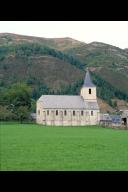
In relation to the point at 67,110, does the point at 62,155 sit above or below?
above

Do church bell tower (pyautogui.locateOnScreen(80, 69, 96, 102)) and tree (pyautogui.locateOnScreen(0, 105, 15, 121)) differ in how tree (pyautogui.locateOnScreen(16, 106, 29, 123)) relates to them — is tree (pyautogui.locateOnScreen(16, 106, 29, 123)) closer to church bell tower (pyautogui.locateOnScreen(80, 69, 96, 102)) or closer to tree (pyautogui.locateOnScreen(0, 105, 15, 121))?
tree (pyautogui.locateOnScreen(0, 105, 15, 121))

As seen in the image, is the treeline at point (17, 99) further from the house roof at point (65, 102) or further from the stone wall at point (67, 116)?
the stone wall at point (67, 116)

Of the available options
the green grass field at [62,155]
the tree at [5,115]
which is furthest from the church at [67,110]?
the green grass field at [62,155]

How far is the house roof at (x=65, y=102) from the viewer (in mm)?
103562

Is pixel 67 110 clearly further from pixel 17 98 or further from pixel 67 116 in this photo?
pixel 17 98

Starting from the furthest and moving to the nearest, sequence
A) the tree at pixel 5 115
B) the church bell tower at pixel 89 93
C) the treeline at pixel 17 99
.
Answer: the church bell tower at pixel 89 93 < the treeline at pixel 17 99 < the tree at pixel 5 115

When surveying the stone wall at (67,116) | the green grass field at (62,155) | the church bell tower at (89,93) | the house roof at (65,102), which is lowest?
the stone wall at (67,116)

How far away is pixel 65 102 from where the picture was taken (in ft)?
344

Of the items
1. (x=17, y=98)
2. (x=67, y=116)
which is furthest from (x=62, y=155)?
(x=17, y=98)

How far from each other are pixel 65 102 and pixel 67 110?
193 centimetres

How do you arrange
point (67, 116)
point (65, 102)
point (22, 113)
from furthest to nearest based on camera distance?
1. point (65, 102)
2. point (67, 116)
3. point (22, 113)
